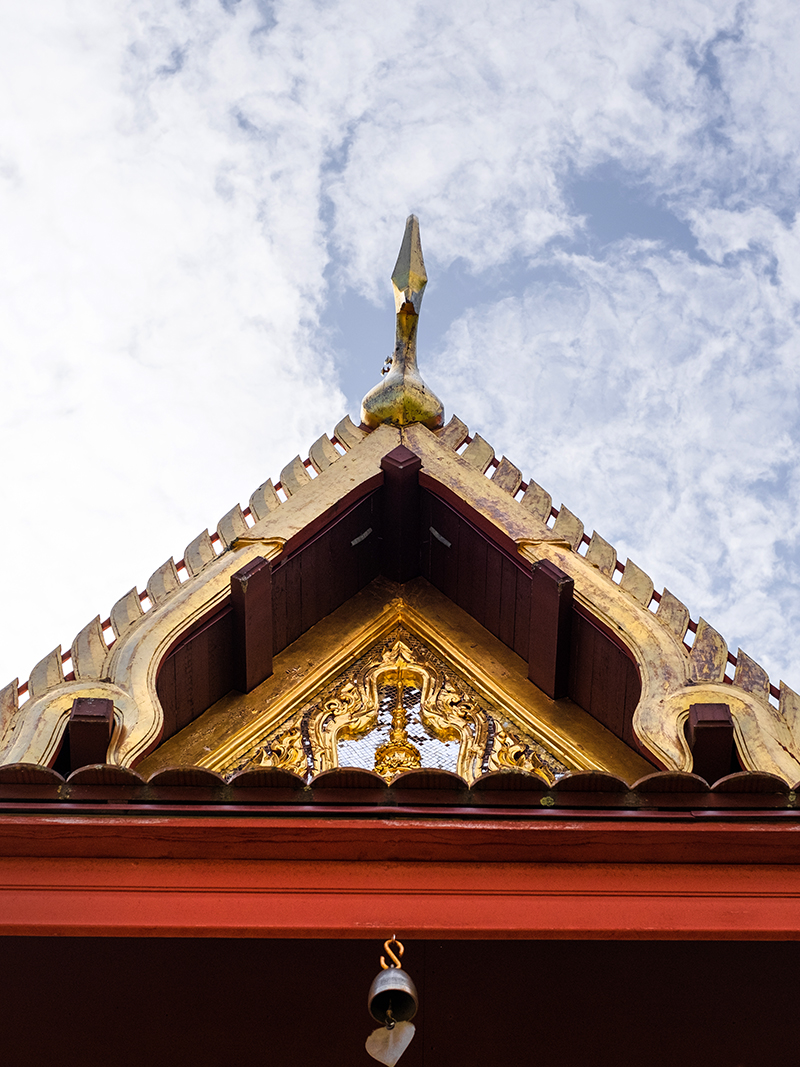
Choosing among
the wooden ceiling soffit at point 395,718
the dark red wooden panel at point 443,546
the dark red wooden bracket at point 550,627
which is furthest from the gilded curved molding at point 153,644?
the dark red wooden bracket at point 550,627

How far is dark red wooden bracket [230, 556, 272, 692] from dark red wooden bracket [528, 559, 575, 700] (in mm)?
1320

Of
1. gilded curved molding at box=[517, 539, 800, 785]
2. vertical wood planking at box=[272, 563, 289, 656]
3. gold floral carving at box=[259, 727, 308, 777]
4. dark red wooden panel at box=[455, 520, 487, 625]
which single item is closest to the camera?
gilded curved molding at box=[517, 539, 800, 785]

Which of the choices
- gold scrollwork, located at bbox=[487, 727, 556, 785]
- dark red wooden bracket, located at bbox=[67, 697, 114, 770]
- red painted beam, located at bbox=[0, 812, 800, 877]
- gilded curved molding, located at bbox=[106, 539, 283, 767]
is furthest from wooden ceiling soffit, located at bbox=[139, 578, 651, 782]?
red painted beam, located at bbox=[0, 812, 800, 877]

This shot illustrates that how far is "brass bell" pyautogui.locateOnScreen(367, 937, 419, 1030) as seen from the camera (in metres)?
3.60

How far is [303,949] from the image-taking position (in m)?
4.30

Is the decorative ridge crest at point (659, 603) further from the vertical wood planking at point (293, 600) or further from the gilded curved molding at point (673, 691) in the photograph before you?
the vertical wood planking at point (293, 600)

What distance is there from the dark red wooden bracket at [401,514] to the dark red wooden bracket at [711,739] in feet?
7.88

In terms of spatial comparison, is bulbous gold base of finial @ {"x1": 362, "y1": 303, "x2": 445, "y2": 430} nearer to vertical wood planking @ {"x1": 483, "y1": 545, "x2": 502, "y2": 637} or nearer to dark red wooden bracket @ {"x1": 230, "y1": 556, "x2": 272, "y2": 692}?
vertical wood planking @ {"x1": 483, "y1": 545, "x2": 502, "y2": 637}

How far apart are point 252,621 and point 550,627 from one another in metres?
1.45

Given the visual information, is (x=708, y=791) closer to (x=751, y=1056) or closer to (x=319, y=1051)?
(x=751, y=1056)

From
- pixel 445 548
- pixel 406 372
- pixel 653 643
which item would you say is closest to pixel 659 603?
pixel 653 643

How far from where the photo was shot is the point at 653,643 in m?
5.58

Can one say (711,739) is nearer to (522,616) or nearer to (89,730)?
(522,616)

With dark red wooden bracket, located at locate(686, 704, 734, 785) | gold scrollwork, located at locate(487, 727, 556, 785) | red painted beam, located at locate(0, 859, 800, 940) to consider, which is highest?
gold scrollwork, located at locate(487, 727, 556, 785)
